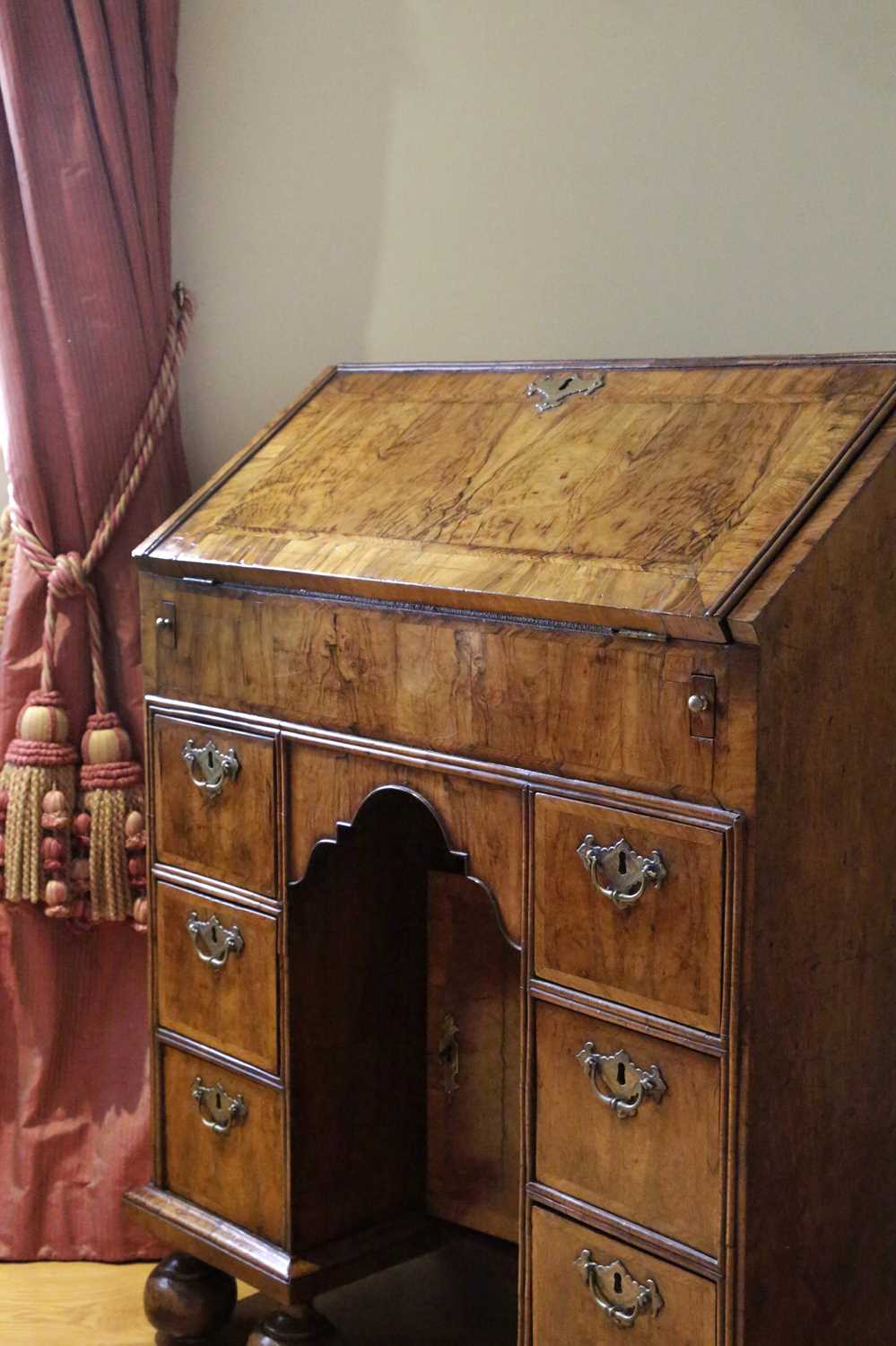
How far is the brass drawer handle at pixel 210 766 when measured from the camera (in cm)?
188

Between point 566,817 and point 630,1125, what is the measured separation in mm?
300

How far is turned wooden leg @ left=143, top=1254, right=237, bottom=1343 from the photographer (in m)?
2.10

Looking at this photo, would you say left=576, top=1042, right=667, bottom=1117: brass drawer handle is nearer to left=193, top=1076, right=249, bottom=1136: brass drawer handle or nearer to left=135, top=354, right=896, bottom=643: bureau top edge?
left=135, top=354, right=896, bottom=643: bureau top edge

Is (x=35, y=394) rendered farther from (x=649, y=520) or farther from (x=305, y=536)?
(x=649, y=520)

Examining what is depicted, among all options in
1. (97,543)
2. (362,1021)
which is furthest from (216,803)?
(97,543)

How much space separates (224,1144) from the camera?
1.99 m

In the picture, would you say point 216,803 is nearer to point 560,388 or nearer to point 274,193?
point 560,388

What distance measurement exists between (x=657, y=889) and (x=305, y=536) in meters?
0.58

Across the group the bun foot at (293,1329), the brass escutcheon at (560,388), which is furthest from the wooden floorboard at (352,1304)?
the brass escutcheon at (560,388)

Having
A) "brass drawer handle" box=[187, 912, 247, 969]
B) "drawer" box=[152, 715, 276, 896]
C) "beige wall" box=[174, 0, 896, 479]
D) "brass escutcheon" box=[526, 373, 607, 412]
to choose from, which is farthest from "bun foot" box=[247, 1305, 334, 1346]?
"beige wall" box=[174, 0, 896, 479]

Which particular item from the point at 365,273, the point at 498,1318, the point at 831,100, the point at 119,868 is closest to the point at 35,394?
the point at 365,273

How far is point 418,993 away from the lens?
2.13 metres

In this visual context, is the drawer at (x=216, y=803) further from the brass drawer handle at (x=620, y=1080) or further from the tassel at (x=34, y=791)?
the brass drawer handle at (x=620, y=1080)

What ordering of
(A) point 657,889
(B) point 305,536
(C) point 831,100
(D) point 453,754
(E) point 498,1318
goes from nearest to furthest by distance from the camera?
1. (A) point 657,889
2. (D) point 453,754
3. (B) point 305,536
4. (C) point 831,100
5. (E) point 498,1318
